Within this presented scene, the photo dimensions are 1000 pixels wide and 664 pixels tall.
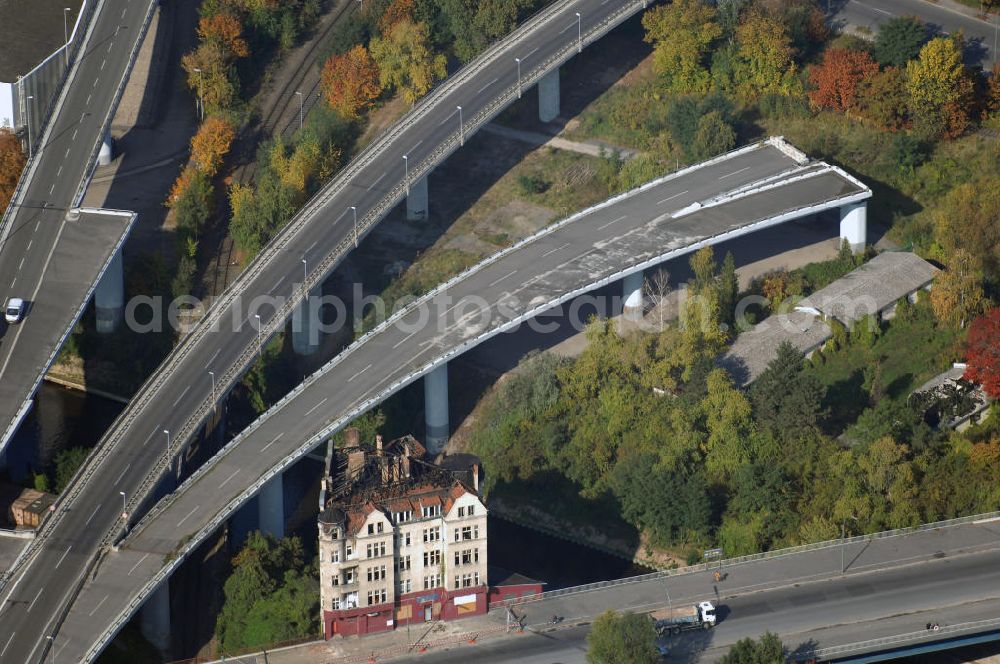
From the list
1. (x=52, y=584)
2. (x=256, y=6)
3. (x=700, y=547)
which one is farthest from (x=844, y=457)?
(x=256, y=6)

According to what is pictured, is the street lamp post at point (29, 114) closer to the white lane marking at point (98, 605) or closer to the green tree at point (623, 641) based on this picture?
the white lane marking at point (98, 605)

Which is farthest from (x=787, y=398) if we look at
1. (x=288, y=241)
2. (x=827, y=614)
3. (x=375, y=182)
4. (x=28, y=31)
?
(x=28, y=31)

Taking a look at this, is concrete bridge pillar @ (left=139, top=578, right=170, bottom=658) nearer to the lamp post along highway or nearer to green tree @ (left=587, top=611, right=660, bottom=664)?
green tree @ (left=587, top=611, right=660, bottom=664)

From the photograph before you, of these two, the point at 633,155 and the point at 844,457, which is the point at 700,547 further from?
the point at 633,155

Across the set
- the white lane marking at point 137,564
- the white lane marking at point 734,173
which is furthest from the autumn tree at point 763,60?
the white lane marking at point 137,564

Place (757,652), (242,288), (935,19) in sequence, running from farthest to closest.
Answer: (935,19) < (242,288) < (757,652)

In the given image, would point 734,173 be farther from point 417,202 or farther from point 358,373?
point 358,373
